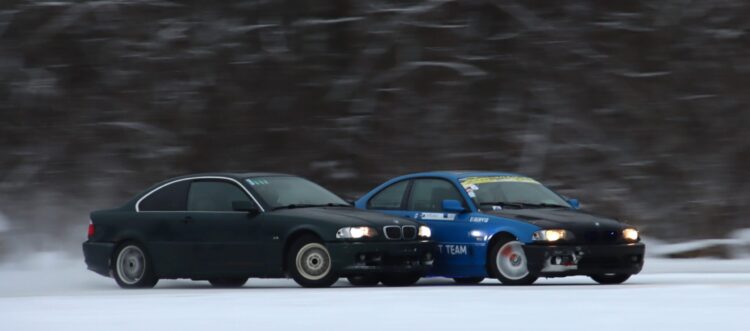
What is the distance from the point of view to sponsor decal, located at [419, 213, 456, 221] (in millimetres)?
14527

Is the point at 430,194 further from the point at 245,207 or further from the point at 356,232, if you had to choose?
the point at 245,207

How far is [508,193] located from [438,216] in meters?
0.82

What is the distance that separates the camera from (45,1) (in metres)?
32.5

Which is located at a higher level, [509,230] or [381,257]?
[509,230]

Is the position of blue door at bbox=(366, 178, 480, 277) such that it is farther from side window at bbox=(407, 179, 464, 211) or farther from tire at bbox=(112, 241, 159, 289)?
tire at bbox=(112, 241, 159, 289)

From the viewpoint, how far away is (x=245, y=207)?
14.2 metres

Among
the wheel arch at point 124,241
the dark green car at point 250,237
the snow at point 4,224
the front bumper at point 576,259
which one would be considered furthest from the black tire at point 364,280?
the snow at point 4,224

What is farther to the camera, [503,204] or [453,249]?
[503,204]

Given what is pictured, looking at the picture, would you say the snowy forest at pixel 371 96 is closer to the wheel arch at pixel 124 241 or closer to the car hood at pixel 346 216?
the wheel arch at pixel 124 241

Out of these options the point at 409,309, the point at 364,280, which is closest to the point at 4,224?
the point at 364,280

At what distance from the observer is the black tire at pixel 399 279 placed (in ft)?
48.2

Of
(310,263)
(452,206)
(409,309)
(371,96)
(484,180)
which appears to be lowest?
(409,309)

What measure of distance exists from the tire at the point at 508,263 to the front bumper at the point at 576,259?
14cm

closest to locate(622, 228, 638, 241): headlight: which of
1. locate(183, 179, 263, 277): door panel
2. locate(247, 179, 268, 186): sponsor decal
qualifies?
locate(183, 179, 263, 277): door panel
